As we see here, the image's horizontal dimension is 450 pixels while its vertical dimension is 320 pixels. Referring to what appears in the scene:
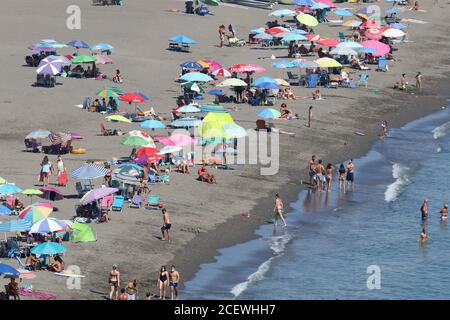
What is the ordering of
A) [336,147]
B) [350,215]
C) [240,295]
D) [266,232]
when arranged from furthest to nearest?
1. [336,147]
2. [350,215]
3. [266,232]
4. [240,295]

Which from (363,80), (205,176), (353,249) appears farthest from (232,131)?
(363,80)

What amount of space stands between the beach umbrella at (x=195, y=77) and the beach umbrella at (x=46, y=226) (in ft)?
67.4

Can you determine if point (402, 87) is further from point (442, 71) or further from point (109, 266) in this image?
point (109, 266)

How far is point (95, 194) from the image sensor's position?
3838 cm

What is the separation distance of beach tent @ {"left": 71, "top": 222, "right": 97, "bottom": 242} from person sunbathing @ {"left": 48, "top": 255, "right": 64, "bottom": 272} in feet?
6.88

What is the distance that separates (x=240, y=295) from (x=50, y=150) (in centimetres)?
1328

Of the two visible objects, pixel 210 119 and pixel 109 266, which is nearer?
pixel 109 266

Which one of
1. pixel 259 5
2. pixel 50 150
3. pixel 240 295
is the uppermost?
pixel 259 5

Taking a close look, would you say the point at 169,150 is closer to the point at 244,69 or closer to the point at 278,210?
the point at 278,210

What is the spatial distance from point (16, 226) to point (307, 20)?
3673 cm

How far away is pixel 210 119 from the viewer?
4684 cm
